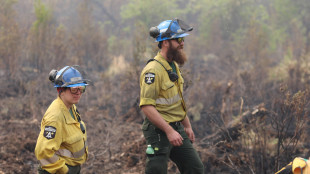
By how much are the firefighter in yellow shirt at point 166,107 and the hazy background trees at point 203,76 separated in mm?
906

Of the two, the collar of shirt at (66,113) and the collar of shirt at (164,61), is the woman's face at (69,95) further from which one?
the collar of shirt at (164,61)

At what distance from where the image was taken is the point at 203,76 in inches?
436

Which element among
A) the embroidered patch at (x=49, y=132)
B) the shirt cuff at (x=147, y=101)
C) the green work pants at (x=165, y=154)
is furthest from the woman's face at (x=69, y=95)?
the green work pants at (x=165, y=154)

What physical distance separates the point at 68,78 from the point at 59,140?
50 cm

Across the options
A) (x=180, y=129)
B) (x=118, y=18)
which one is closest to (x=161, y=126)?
(x=180, y=129)

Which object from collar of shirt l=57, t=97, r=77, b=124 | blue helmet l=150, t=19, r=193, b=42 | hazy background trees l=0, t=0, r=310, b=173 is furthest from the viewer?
hazy background trees l=0, t=0, r=310, b=173

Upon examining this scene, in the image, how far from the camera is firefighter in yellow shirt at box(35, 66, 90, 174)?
2.51 m

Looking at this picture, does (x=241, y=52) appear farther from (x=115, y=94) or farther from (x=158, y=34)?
(x=158, y=34)

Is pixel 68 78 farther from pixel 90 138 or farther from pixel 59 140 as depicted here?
pixel 90 138

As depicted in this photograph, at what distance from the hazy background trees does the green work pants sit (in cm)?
88

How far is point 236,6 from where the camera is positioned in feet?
49.3

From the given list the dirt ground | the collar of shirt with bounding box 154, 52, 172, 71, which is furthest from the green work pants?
the dirt ground

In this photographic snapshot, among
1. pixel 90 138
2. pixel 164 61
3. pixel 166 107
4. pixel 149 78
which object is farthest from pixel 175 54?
pixel 90 138

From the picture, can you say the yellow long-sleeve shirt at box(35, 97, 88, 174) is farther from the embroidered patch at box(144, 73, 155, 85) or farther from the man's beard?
the man's beard
